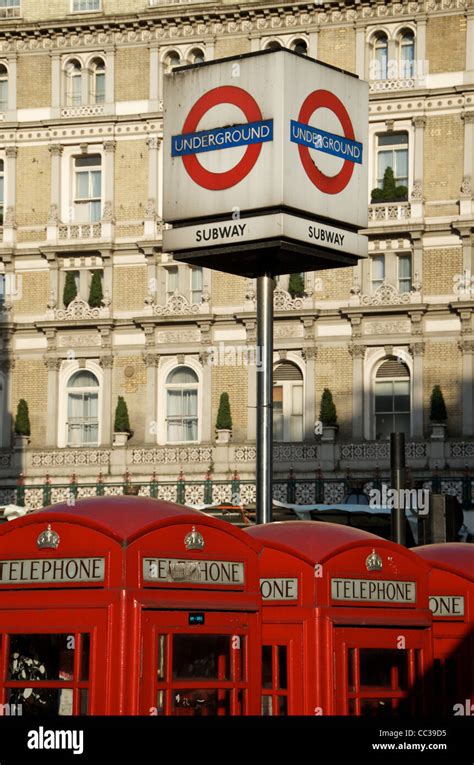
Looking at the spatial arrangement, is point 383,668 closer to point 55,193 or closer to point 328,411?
point 328,411

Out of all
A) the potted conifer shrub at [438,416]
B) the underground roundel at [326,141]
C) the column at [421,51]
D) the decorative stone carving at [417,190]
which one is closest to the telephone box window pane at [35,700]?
the underground roundel at [326,141]

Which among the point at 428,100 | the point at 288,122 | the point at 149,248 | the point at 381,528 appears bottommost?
the point at 381,528

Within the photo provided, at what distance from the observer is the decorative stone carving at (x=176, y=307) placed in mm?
46406

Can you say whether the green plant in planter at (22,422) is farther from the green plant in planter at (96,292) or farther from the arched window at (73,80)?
the arched window at (73,80)

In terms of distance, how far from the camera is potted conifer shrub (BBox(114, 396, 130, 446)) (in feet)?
151

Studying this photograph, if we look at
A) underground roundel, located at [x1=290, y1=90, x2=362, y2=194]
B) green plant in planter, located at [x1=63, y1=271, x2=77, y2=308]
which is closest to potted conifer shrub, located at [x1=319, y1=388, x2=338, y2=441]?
green plant in planter, located at [x1=63, y1=271, x2=77, y2=308]

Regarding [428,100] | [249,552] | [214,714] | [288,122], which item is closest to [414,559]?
[249,552]

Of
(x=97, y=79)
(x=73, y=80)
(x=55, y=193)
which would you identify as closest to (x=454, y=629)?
(x=55, y=193)

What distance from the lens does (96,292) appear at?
47125 millimetres

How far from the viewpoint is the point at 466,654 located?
15648 millimetres

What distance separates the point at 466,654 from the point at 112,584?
16.1 feet

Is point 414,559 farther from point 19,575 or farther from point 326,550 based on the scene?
point 19,575

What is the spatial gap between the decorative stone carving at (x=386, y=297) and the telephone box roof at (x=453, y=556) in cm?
2791

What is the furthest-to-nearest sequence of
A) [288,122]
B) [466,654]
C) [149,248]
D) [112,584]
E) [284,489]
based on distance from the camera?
[149,248] → [284,489] → [288,122] → [466,654] → [112,584]
